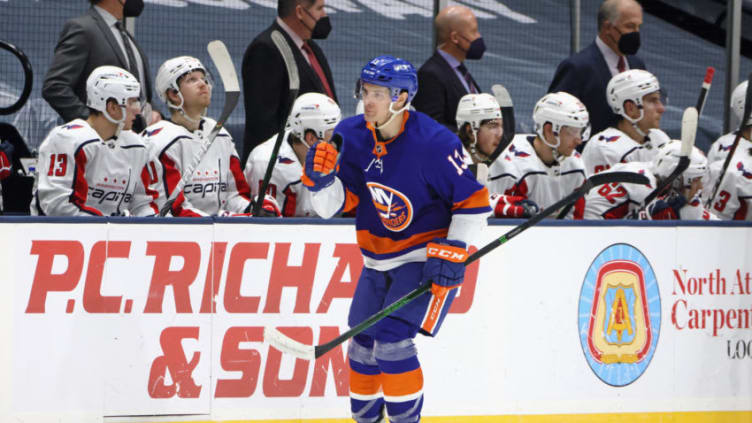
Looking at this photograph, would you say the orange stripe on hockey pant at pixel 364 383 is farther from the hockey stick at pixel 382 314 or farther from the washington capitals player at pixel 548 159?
the washington capitals player at pixel 548 159

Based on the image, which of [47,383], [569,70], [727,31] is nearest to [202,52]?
[569,70]

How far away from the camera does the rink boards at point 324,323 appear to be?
165 inches

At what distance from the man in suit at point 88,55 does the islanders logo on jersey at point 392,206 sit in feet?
4.75

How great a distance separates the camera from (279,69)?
17.3ft

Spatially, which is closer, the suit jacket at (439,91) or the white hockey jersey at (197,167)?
the white hockey jersey at (197,167)

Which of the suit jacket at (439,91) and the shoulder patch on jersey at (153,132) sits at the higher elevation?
the suit jacket at (439,91)

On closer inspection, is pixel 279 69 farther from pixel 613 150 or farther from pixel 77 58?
pixel 613 150

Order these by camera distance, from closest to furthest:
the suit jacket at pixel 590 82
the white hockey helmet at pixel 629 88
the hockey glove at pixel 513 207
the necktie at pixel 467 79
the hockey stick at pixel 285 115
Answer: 1. the hockey stick at pixel 285 115
2. the hockey glove at pixel 513 207
3. the white hockey helmet at pixel 629 88
4. the necktie at pixel 467 79
5. the suit jacket at pixel 590 82

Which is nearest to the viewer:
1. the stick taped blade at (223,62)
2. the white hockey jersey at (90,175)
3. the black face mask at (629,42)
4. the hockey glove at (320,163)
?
the hockey glove at (320,163)

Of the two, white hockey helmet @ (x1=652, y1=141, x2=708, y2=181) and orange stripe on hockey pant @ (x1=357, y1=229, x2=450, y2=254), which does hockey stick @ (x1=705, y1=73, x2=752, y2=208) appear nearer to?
white hockey helmet @ (x1=652, y1=141, x2=708, y2=181)

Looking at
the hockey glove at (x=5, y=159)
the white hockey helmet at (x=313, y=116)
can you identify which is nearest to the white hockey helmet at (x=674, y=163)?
the white hockey helmet at (x=313, y=116)

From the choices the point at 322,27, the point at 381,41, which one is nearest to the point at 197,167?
the point at 322,27

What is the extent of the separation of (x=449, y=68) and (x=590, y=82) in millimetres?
735

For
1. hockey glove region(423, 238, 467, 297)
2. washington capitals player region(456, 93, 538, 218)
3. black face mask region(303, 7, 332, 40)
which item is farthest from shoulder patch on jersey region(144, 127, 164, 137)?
hockey glove region(423, 238, 467, 297)
